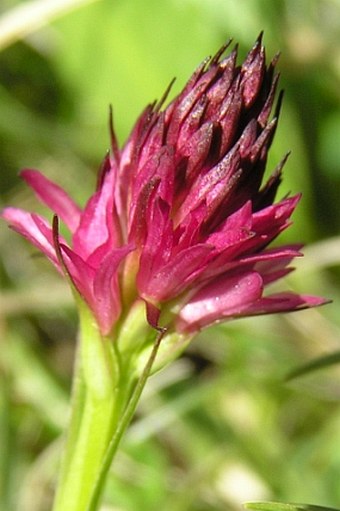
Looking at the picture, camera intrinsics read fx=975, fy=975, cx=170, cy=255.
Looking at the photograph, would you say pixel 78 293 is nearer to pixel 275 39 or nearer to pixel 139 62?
pixel 275 39

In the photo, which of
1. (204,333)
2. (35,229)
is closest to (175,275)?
(35,229)

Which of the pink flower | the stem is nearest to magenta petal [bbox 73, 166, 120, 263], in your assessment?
the pink flower

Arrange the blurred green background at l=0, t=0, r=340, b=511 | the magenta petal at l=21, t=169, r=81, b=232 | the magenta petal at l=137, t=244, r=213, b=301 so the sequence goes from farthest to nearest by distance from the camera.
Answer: the blurred green background at l=0, t=0, r=340, b=511, the magenta petal at l=21, t=169, r=81, b=232, the magenta petal at l=137, t=244, r=213, b=301

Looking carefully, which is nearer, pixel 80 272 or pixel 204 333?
pixel 80 272

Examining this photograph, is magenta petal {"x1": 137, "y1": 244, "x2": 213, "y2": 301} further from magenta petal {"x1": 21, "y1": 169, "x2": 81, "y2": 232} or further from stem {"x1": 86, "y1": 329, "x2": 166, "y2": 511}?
magenta petal {"x1": 21, "y1": 169, "x2": 81, "y2": 232}

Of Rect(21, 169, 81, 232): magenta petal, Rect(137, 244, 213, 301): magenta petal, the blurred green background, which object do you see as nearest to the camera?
Rect(137, 244, 213, 301): magenta petal

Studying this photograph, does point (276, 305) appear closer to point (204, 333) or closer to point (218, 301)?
point (218, 301)
